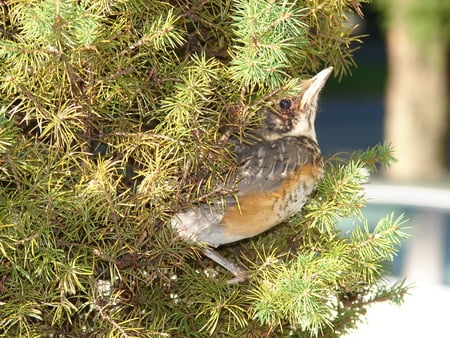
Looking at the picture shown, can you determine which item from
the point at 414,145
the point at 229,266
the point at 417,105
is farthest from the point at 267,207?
the point at 414,145

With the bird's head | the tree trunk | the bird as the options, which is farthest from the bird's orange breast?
the tree trunk

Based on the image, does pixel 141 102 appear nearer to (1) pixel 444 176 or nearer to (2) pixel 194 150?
(2) pixel 194 150

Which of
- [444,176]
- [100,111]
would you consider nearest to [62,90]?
[100,111]

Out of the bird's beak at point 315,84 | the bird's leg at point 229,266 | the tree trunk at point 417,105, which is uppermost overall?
the bird's beak at point 315,84

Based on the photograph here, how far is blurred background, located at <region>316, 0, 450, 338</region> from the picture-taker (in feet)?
12.5

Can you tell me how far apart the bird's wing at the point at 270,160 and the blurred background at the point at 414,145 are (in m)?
0.20

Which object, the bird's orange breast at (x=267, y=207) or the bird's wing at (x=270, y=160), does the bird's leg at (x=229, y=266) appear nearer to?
the bird's orange breast at (x=267, y=207)

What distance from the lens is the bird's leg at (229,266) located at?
6.57 feet

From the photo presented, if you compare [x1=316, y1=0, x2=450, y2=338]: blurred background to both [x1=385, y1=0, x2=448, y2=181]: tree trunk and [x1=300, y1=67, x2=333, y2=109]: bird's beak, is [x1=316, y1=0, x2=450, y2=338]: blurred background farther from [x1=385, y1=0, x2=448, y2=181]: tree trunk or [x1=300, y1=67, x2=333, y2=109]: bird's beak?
[x1=300, y1=67, x2=333, y2=109]: bird's beak

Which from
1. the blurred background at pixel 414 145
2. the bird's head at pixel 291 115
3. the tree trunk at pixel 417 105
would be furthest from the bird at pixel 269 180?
the tree trunk at pixel 417 105

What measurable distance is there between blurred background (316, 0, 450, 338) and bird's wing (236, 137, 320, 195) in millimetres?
200

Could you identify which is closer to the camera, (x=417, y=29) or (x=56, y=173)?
(x=56, y=173)

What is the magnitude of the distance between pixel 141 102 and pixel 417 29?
722 centimetres

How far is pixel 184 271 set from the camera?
1998 mm
